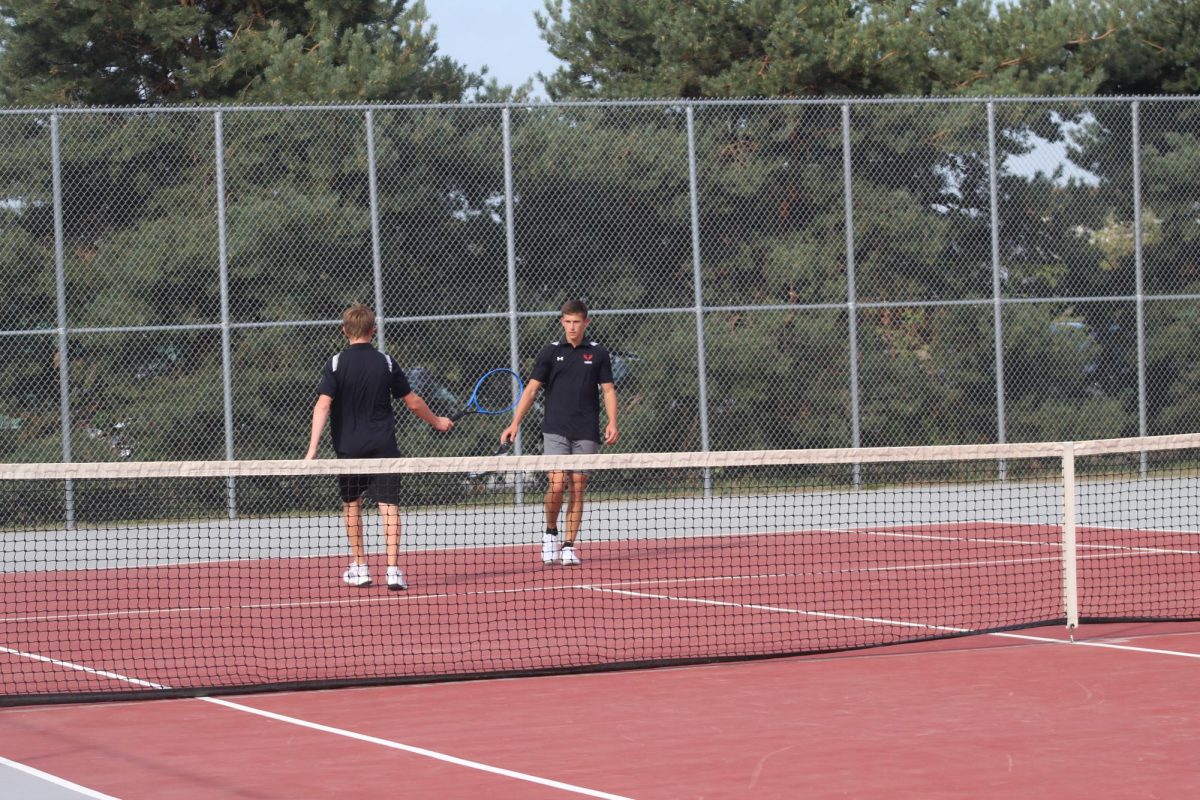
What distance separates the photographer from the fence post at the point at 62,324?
46.6 feet

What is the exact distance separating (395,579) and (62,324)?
5223 mm

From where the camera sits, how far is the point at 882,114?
53.6 feet

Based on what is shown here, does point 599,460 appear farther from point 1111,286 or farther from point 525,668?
point 1111,286

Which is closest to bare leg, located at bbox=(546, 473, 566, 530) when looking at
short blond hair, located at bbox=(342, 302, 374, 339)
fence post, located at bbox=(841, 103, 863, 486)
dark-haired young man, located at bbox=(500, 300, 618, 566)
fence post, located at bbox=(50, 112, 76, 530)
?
dark-haired young man, located at bbox=(500, 300, 618, 566)

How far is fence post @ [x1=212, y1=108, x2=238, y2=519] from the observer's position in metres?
14.5

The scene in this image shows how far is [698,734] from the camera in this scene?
20.4ft

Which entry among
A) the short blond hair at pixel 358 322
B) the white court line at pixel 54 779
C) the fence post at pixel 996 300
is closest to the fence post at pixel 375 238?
the short blond hair at pixel 358 322

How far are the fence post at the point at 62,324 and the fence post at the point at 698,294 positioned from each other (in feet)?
16.9

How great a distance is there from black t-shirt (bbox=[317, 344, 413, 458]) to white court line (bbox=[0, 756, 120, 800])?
14.2ft

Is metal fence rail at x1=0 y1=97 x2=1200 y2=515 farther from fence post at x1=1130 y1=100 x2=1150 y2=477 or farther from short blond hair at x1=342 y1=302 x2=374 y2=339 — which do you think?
short blond hair at x1=342 y1=302 x2=374 y2=339

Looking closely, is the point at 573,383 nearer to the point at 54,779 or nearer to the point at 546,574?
the point at 546,574

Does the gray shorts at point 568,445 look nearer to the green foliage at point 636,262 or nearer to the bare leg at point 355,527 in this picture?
the bare leg at point 355,527

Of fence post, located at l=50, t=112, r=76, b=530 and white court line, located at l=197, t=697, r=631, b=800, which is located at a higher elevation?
fence post, located at l=50, t=112, r=76, b=530

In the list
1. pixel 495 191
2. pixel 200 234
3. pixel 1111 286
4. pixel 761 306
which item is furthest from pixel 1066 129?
pixel 200 234
